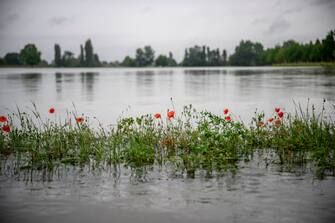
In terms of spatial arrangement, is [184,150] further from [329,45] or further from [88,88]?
[329,45]

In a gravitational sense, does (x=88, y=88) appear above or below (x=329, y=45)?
below

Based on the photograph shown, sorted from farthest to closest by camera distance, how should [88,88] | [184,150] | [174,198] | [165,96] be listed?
1. [88,88]
2. [165,96]
3. [184,150]
4. [174,198]

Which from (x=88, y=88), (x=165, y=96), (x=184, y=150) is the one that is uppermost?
(x=88, y=88)

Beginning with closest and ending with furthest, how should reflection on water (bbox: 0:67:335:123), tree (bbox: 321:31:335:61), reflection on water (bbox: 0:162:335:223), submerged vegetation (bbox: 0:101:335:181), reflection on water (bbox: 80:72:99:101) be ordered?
reflection on water (bbox: 0:162:335:223) < submerged vegetation (bbox: 0:101:335:181) < reflection on water (bbox: 0:67:335:123) < reflection on water (bbox: 80:72:99:101) < tree (bbox: 321:31:335:61)

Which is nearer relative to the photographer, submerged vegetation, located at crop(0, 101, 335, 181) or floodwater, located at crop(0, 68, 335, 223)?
floodwater, located at crop(0, 68, 335, 223)

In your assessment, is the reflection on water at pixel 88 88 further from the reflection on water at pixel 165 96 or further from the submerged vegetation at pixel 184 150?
the submerged vegetation at pixel 184 150

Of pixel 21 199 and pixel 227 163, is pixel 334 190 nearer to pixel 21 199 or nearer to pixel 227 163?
pixel 227 163

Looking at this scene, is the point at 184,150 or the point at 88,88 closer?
the point at 184,150

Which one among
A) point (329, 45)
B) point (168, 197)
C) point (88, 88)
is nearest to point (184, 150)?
point (168, 197)

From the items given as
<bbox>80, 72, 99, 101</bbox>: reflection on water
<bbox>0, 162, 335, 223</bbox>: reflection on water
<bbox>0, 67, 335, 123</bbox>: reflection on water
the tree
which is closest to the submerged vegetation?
<bbox>0, 162, 335, 223</bbox>: reflection on water

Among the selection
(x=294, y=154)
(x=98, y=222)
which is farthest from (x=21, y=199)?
(x=294, y=154)

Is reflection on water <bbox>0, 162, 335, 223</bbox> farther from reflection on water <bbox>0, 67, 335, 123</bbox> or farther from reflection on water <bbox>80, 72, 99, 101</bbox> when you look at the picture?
reflection on water <bbox>80, 72, 99, 101</bbox>

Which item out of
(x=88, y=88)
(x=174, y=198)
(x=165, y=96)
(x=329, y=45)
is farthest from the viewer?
(x=329, y=45)

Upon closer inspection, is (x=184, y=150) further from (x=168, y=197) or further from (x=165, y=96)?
(x=165, y=96)
